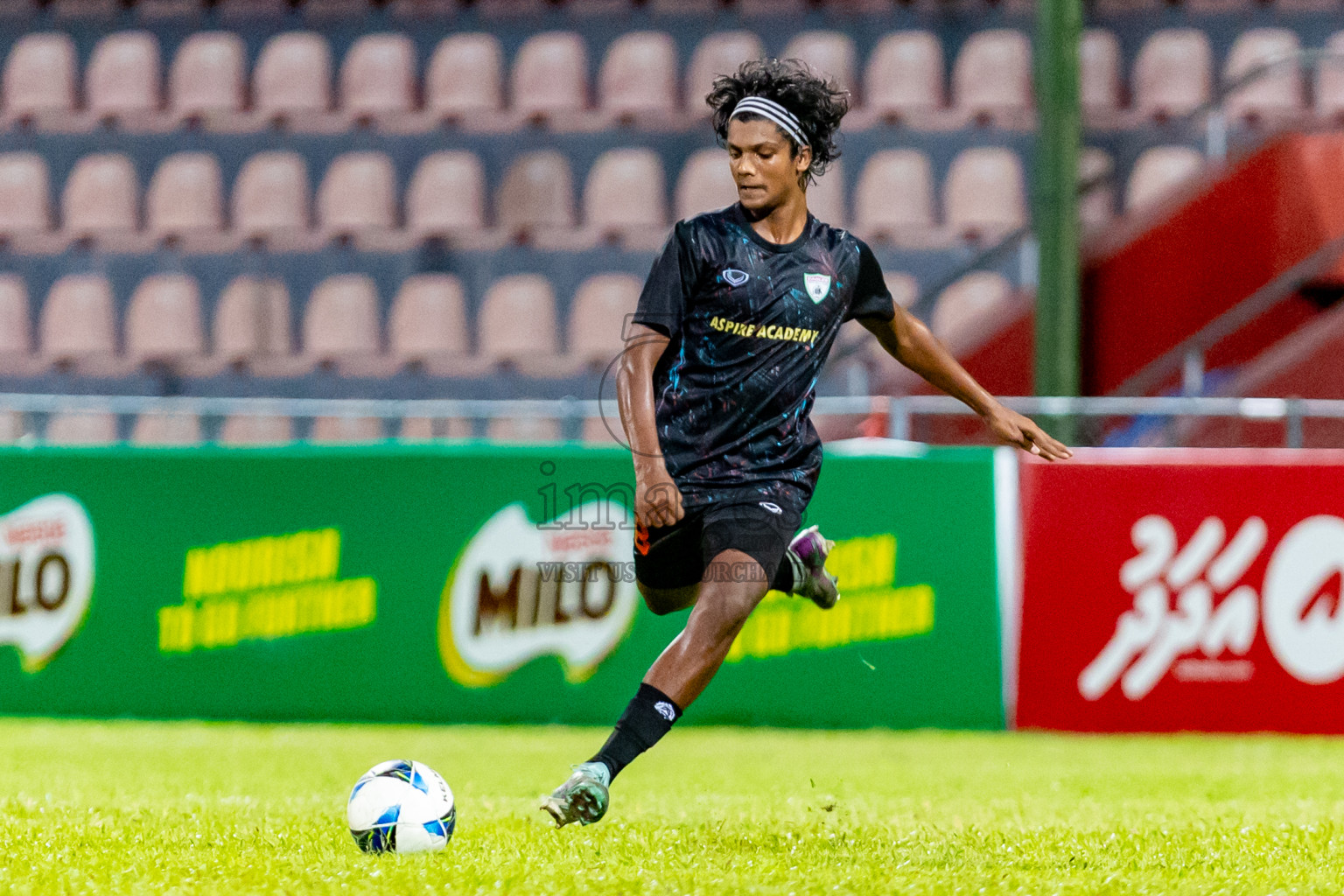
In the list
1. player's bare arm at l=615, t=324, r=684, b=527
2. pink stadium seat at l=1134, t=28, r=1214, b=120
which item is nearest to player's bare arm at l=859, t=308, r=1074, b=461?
player's bare arm at l=615, t=324, r=684, b=527

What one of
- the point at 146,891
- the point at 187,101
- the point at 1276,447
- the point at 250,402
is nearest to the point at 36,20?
the point at 187,101

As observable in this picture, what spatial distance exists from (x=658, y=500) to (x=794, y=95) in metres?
1.21

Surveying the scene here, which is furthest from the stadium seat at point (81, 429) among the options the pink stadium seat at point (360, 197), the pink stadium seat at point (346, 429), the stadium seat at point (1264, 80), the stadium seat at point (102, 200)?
the stadium seat at point (1264, 80)

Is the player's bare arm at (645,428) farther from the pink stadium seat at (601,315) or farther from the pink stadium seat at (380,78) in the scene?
the pink stadium seat at (380,78)

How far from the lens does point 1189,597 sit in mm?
7762

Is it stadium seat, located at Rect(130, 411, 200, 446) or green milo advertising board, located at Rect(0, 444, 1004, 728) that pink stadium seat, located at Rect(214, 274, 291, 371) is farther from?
green milo advertising board, located at Rect(0, 444, 1004, 728)

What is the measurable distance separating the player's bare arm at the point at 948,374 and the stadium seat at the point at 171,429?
5216mm

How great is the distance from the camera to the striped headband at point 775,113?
4.39 meters

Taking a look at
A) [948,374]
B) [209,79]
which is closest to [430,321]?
[209,79]

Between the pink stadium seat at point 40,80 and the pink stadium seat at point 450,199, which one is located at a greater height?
the pink stadium seat at point 40,80

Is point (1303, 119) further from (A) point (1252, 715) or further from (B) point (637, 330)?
(B) point (637, 330)

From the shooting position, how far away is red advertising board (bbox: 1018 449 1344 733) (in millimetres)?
7730

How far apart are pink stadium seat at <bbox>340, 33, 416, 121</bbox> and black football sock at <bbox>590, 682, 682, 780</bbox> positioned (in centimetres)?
1042

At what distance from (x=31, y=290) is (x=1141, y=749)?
1008 cm
